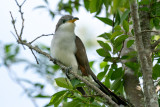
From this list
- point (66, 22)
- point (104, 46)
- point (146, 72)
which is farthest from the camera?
point (66, 22)

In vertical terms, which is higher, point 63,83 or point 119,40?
point 119,40

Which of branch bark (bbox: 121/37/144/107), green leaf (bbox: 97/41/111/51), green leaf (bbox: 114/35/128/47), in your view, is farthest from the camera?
branch bark (bbox: 121/37/144/107)

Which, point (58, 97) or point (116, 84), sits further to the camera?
point (116, 84)

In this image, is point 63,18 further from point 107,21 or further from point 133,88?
point 133,88

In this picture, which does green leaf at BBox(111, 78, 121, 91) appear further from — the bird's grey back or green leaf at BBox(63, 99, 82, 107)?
the bird's grey back

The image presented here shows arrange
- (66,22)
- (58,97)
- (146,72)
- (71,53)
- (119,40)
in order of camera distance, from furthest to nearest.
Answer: (66,22) → (71,53) → (119,40) → (58,97) → (146,72)

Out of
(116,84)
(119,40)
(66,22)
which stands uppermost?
(66,22)

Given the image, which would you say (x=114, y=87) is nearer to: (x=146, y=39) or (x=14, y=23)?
(x=146, y=39)

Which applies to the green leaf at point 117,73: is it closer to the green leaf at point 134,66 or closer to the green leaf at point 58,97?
the green leaf at point 134,66

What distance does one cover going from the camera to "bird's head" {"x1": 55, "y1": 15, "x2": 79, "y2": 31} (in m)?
4.33

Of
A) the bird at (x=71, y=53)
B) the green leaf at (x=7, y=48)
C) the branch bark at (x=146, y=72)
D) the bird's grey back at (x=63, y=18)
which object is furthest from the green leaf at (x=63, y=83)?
the green leaf at (x=7, y=48)

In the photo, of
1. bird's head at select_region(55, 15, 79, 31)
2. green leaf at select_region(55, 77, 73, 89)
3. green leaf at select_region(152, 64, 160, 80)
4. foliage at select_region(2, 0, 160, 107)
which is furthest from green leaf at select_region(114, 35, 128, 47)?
bird's head at select_region(55, 15, 79, 31)

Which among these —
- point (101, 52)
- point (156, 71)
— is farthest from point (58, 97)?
point (156, 71)

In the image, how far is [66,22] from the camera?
4477 millimetres
